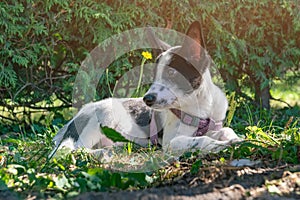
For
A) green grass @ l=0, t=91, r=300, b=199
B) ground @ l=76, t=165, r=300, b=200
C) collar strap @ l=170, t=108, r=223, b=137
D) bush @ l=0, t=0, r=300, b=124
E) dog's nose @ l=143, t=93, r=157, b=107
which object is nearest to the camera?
ground @ l=76, t=165, r=300, b=200

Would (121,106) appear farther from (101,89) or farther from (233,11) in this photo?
(233,11)

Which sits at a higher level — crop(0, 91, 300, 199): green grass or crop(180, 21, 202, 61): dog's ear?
crop(180, 21, 202, 61): dog's ear

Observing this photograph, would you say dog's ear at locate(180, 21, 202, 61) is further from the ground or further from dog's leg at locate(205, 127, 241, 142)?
the ground

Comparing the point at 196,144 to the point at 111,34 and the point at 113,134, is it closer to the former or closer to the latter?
the point at 113,134

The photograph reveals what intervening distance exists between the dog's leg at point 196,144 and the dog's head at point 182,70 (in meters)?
0.27

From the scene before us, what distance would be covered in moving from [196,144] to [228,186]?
3.76 ft

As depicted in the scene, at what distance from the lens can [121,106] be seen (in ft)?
13.6

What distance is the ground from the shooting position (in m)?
2.11

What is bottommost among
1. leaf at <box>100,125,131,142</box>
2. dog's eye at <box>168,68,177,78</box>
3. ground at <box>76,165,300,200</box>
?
ground at <box>76,165,300,200</box>

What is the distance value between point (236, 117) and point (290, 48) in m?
1.03

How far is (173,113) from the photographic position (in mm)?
3805

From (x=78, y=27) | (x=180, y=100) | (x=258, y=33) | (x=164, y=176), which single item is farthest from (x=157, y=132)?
(x=258, y=33)

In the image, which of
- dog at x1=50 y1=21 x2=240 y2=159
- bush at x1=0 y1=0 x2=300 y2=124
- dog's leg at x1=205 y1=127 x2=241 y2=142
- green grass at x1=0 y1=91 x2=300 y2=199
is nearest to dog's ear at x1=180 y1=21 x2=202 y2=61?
dog at x1=50 y1=21 x2=240 y2=159

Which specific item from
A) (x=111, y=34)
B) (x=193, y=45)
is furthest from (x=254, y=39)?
(x=193, y=45)
